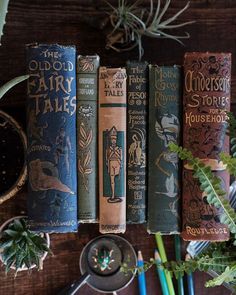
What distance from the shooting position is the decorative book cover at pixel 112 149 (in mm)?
794

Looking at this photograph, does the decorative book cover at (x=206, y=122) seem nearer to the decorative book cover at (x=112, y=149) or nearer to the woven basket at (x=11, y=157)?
the decorative book cover at (x=112, y=149)

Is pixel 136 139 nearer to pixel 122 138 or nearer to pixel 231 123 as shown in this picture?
pixel 122 138

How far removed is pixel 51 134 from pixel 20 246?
189mm

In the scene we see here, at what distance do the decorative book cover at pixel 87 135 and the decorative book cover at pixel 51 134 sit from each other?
0.05ft

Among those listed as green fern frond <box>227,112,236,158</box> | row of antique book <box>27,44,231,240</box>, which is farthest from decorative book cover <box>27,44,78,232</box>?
green fern frond <box>227,112,236,158</box>

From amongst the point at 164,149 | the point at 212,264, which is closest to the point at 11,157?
the point at 164,149

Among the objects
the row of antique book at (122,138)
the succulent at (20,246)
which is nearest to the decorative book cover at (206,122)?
the row of antique book at (122,138)

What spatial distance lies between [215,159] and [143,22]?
0.24m

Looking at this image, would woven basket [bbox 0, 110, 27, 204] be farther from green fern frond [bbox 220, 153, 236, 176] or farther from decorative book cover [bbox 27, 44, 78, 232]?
green fern frond [bbox 220, 153, 236, 176]

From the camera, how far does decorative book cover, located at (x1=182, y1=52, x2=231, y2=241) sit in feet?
2.57

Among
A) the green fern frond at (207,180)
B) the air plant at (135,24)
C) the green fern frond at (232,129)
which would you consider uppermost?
the air plant at (135,24)

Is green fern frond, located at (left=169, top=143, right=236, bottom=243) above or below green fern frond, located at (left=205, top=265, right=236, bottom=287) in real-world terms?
above

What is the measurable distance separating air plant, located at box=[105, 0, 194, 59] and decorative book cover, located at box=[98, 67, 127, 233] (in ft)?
0.34

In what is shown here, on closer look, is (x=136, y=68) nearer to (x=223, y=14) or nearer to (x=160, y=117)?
(x=160, y=117)
